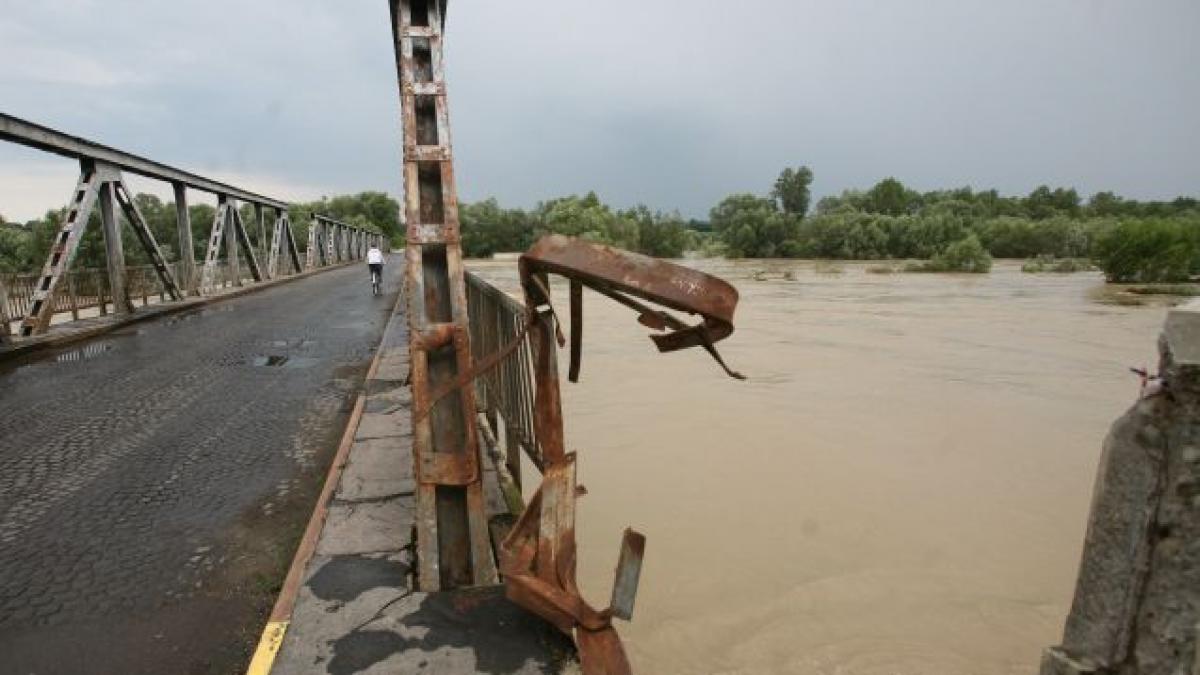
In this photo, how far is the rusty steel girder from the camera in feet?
A: 5.90

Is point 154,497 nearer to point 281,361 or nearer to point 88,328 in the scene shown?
point 281,361

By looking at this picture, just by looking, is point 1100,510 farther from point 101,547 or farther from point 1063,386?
point 1063,386

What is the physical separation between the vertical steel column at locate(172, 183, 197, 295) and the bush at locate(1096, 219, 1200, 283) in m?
35.7

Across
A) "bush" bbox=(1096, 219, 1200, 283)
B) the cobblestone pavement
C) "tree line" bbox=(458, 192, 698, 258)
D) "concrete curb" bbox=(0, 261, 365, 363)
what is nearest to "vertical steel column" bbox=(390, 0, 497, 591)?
the cobblestone pavement

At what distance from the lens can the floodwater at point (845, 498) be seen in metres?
3.93

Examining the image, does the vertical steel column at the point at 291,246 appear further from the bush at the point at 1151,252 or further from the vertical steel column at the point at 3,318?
the bush at the point at 1151,252

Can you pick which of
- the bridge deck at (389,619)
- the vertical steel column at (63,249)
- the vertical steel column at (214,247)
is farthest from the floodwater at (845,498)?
the vertical steel column at (214,247)

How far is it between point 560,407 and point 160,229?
82.0 m

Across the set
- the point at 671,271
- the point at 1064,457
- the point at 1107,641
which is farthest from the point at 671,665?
the point at 1064,457

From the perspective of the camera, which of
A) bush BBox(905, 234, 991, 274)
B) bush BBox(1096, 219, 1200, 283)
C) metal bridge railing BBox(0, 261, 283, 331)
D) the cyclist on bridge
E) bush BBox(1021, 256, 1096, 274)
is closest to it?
metal bridge railing BBox(0, 261, 283, 331)

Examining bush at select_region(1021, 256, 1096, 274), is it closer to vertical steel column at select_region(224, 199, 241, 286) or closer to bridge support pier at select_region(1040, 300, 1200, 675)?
vertical steel column at select_region(224, 199, 241, 286)

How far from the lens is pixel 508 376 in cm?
434

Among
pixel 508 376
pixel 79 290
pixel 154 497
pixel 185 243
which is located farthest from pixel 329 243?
pixel 508 376

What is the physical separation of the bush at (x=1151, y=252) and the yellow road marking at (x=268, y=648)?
35.5 metres
